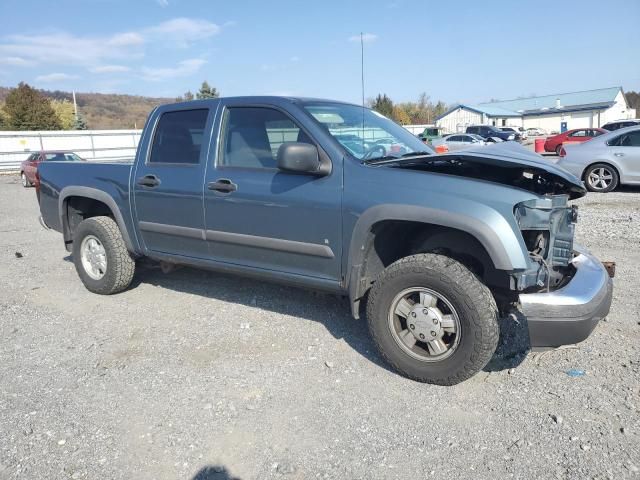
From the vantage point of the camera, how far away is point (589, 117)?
201 ft

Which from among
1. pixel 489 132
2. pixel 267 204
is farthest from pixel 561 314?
pixel 489 132

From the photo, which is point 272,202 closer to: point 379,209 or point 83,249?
point 379,209

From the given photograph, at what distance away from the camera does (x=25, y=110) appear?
40.9 m

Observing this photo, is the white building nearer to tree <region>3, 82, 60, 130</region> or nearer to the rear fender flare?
tree <region>3, 82, 60, 130</region>

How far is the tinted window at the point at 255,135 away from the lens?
3.92 meters

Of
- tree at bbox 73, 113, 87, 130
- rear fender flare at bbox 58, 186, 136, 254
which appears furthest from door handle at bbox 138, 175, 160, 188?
tree at bbox 73, 113, 87, 130

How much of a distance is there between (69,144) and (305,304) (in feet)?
97.1

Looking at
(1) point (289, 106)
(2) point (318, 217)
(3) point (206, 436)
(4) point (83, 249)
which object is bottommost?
(3) point (206, 436)

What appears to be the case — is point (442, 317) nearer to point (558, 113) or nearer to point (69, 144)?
point (69, 144)

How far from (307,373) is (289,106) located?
197 cm

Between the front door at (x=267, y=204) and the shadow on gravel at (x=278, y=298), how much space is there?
716 mm

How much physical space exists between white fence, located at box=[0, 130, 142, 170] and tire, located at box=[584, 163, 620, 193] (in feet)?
Answer: 75.1

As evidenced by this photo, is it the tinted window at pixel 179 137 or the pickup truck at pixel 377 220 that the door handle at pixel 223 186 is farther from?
the tinted window at pixel 179 137

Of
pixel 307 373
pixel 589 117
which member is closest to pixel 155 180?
pixel 307 373
